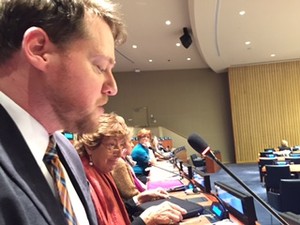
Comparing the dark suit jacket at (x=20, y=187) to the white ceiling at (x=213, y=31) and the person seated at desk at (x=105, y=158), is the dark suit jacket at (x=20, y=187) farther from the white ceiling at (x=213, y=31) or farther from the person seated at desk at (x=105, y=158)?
the white ceiling at (x=213, y=31)

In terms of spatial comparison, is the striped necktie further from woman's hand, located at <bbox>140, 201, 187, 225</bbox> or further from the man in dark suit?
woman's hand, located at <bbox>140, 201, 187, 225</bbox>

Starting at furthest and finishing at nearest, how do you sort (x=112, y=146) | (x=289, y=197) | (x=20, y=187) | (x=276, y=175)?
(x=276, y=175) < (x=289, y=197) < (x=112, y=146) < (x=20, y=187)

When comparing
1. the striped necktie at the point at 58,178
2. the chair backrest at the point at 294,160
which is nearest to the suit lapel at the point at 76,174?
the striped necktie at the point at 58,178

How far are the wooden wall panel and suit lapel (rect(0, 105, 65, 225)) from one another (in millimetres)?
13364

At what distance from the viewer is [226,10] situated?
7074mm

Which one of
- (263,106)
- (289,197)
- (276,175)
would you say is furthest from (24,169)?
(263,106)

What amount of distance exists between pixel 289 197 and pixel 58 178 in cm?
369

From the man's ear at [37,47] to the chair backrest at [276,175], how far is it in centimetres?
496

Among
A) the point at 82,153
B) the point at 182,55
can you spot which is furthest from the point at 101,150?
the point at 182,55

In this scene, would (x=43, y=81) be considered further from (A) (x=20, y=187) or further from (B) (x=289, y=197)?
(B) (x=289, y=197)

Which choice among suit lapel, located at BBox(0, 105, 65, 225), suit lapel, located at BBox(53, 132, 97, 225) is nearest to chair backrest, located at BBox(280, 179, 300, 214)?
suit lapel, located at BBox(53, 132, 97, 225)

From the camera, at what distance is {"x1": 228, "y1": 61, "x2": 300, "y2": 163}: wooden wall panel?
1309 cm

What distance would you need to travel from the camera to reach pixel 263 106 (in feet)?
43.5

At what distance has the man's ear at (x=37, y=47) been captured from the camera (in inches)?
24.0
